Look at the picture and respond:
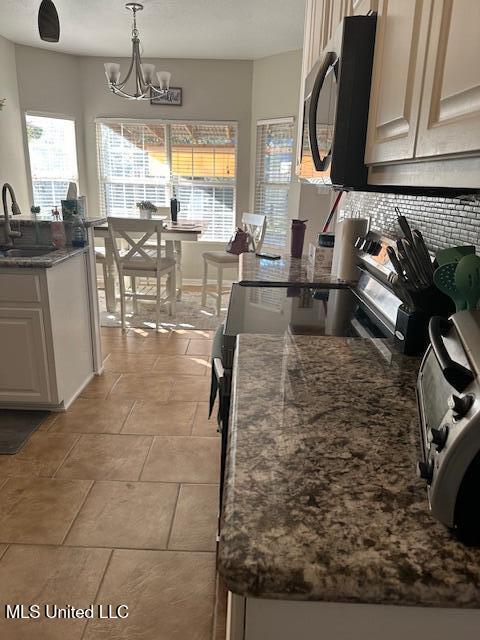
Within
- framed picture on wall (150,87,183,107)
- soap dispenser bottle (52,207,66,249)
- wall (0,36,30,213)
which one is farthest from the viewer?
framed picture on wall (150,87,183,107)

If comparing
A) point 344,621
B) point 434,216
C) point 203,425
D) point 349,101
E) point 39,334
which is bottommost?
point 203,425

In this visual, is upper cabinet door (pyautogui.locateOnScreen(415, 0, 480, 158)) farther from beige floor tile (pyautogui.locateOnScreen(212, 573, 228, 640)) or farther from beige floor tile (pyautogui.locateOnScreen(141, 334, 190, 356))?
beige floor tile (pyautogui.locateOnScreen(141, 334, 190, 356))

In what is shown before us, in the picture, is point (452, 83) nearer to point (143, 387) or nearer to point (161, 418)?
point (161, 418)

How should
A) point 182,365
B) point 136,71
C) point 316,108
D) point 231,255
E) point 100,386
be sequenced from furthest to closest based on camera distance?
point 231,255
point 136,71
point 182,365
point 100,386
point 316,108

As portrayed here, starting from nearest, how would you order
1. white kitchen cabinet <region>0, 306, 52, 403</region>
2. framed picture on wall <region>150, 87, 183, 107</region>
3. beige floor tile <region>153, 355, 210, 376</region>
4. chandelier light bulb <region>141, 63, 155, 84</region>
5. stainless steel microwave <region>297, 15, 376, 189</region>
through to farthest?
stainless steel microwave <region>297, 15, 376, 189</region> → white kitchen cabinet <region>0, 306, 52, 403</region> → beige floor tile <region>153, 355, 210, 376</region> → chandelier light bulb <region>141, 63, 155, 84</region> → framed picture on wall <region>150, 87, 183, 107</region>

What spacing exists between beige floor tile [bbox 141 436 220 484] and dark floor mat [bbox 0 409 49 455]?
0.69 metres

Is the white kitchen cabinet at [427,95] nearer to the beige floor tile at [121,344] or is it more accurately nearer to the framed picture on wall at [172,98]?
the beige floor tile at [121,344]

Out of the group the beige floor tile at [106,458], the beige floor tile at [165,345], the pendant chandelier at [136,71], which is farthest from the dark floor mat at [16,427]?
the pendant chandelier at [136,71]

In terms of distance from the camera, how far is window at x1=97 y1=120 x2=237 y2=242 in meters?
5.70

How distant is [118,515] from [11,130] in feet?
14.9

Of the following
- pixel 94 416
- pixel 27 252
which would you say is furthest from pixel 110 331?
pixel 94 416

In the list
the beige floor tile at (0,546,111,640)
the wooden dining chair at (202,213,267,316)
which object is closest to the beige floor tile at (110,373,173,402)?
the beige floor tile at (0,546,111,640)

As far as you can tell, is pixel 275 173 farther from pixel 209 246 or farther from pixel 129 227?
pixel 129 227

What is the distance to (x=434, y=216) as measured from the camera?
1445 mm
